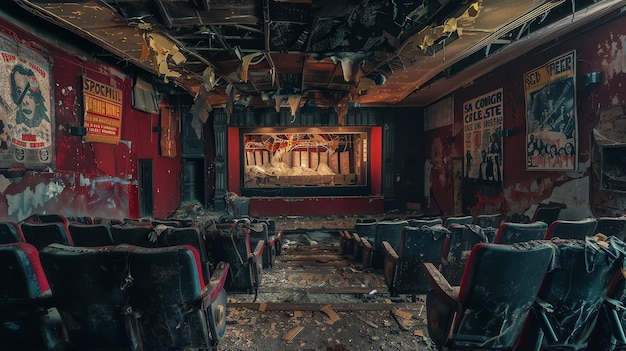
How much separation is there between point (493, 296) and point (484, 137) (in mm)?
6248

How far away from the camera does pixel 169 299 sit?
2.00m

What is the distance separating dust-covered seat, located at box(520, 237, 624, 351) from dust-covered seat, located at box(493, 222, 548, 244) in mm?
852

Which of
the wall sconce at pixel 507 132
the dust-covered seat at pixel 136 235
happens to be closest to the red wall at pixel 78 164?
the dust-covered seat at pixel 136 235

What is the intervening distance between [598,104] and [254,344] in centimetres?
533

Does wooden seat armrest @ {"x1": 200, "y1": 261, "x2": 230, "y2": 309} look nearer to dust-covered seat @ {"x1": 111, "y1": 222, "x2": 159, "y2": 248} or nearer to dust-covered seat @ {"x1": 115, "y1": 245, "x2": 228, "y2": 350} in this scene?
dust-covered seat @ {"x1": 115, "y1": 245, "x2": 228, "y2": 350}

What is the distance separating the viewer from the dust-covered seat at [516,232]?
2902mm

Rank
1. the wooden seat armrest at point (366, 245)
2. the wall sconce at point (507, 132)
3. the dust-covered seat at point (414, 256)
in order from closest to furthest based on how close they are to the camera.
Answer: the dust-covered seat at point (414, 256), the wooden seat armrest at point (366, 245), the wall sconce at point (507, 132)

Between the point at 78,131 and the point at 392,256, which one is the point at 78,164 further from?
the point at 392,256

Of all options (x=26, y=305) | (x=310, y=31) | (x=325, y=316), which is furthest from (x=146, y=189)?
(x=325, y=316)

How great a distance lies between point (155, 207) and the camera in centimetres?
848

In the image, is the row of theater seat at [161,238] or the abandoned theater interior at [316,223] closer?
the abandoned theater interior at [316,223]

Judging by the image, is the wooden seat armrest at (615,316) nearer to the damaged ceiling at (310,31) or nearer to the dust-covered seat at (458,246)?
the dust-covered seat at (458,246)

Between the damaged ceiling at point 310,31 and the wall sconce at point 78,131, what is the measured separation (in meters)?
1.46

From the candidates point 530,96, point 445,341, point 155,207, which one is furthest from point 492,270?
point 155,207
